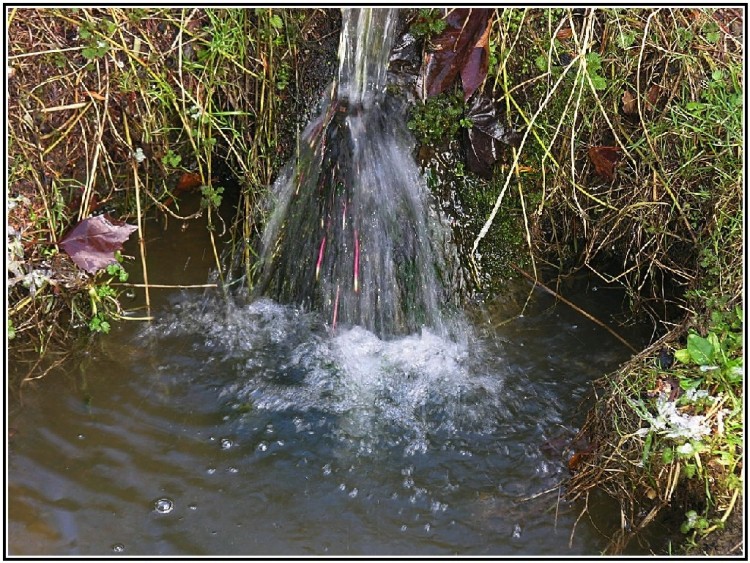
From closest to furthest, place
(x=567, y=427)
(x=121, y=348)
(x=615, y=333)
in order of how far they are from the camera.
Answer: (x=567, y=427) < (x=121, y=348) < (x=615, y=333)

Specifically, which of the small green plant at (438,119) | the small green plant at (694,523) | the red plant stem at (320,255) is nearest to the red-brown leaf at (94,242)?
the red plant stem at (320,255)

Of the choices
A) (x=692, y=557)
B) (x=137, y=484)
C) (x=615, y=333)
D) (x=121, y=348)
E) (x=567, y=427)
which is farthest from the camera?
(x=615, y=333)

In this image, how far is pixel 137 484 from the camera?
2.54 meters

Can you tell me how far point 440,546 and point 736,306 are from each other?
1.26 metres

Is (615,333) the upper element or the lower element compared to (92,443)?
upper

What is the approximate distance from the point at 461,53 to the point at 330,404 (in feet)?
4.90

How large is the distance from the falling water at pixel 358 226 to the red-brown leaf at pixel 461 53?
20cm

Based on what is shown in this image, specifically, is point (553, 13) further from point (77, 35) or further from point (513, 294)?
point (77, 35)

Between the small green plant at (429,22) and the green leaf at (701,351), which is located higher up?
the small green plant at (429,22)

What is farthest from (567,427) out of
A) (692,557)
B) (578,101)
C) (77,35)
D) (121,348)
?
(77,35)

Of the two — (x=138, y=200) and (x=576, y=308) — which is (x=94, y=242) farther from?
(x=576, y=308)

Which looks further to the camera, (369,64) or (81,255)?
(369,64)

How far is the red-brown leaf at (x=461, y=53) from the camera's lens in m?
3.00

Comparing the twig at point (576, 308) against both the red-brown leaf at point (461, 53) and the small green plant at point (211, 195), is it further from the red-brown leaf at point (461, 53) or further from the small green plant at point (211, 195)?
the small green plant at point (211, 195)
